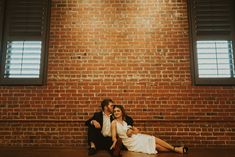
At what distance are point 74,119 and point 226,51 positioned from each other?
118 inches

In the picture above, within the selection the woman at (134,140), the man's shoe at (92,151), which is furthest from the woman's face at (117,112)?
the man's shoe at (92,151)

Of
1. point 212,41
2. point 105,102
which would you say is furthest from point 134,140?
point 212,41

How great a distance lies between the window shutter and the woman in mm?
2076

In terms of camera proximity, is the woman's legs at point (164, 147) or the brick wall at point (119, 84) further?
the brick wall at point (119, 84)

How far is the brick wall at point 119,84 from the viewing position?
15.1 feet

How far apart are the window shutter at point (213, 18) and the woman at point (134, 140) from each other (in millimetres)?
2076

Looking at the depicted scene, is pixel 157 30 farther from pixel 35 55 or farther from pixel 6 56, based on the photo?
pixel 6 56

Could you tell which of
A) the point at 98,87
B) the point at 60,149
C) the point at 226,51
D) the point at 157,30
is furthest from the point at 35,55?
the point at 226,51

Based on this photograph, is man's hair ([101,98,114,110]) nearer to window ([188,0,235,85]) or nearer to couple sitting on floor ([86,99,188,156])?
couple sitting on floor ([86,99,188,156])

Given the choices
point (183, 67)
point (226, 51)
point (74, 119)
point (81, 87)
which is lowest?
point (74, 119)

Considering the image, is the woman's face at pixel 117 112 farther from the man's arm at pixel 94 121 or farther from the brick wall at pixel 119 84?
the brick wall at pixel 119 84

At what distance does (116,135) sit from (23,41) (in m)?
2.45

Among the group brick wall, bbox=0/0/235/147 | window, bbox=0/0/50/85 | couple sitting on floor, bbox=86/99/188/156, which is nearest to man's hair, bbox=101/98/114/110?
couple sitting on floor, bbox=86/99/188/156

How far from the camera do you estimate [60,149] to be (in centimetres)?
431
